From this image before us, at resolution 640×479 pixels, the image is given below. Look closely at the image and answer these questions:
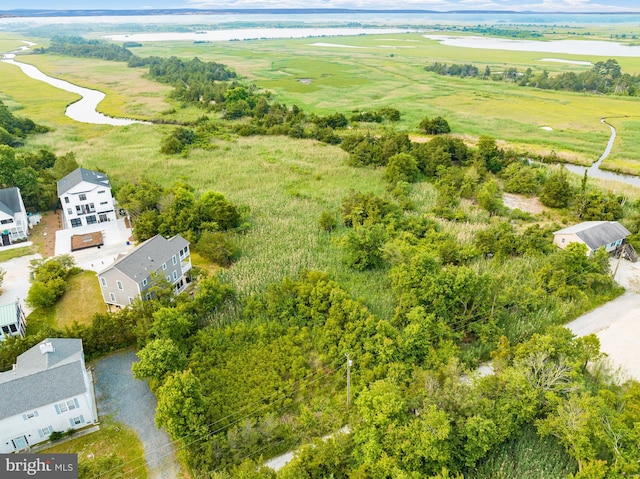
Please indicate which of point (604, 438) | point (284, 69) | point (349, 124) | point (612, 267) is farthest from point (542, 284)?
point (284, 69)

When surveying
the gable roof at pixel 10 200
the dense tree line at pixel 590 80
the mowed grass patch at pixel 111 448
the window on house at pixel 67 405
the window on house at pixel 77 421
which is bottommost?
the mowed grass patch at pixel 111 448

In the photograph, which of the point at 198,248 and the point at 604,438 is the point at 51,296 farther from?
the point at 604,438

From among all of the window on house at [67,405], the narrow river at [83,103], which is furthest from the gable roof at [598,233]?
the narrow river at [83,103]

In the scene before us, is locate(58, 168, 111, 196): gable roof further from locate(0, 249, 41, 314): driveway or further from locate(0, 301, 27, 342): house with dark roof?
locate(0, 301, 27, 342): house with dark roof

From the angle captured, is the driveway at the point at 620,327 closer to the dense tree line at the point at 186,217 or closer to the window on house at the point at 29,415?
the dense tree line at the point at 186,217

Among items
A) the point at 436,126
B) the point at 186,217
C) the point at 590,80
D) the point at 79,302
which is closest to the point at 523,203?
the point at 436,126

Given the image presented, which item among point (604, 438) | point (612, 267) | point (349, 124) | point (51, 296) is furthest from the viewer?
point (349, 124)

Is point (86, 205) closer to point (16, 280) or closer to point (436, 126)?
point (16, 280)
